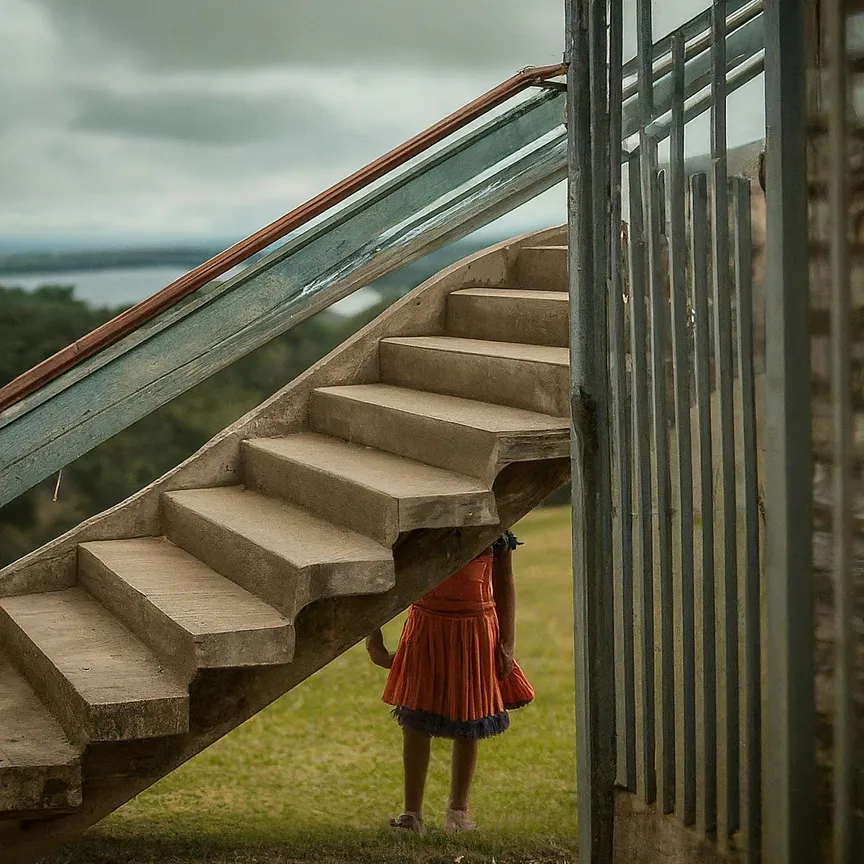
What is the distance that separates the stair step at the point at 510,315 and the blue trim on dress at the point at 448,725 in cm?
136

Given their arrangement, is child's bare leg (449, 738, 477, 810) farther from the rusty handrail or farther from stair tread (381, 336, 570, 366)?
the rusty handrail

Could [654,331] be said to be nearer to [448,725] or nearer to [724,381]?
[724,381]

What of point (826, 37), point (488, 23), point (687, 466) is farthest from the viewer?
point (488, 23)

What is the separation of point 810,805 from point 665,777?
0.62 metres

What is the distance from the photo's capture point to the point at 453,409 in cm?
392

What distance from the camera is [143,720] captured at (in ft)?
10.4

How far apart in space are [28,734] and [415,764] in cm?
139

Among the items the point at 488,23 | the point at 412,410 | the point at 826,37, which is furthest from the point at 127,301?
the point at 826,37

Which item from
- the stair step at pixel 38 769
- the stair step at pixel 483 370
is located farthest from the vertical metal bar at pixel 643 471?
the stair step at pixel 38 769

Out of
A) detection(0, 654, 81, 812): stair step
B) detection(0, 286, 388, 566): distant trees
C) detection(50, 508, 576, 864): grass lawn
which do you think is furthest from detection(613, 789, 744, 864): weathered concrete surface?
detection(0, 286, 388, 566): distant trees

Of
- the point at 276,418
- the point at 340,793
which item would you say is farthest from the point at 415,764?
the point at 276,418

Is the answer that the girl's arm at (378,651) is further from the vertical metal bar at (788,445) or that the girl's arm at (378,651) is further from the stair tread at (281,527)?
the vertical metal bar at (788,445)

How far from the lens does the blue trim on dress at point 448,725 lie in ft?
13.4

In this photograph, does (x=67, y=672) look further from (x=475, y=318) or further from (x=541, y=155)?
(x=541, y=155)
